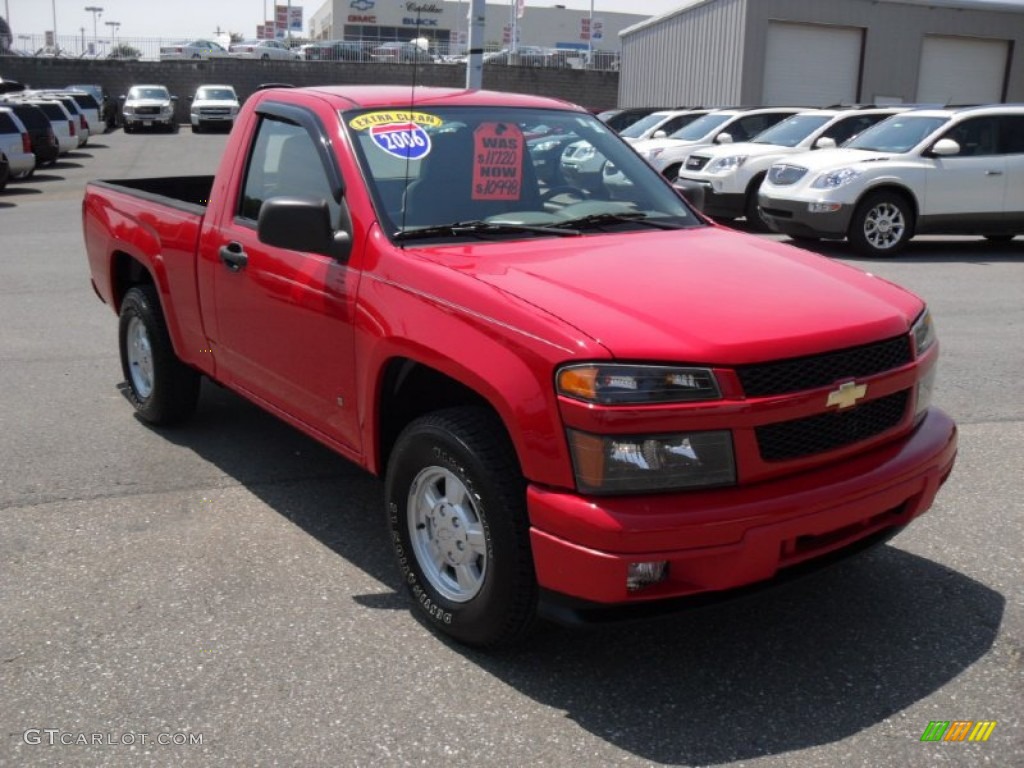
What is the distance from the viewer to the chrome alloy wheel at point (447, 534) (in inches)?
137

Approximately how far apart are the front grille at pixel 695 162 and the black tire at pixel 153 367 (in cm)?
1153

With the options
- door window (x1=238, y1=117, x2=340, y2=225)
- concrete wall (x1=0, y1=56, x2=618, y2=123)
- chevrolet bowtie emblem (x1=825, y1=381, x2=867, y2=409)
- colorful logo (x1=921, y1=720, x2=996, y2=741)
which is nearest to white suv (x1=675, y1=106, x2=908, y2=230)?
door window (x1=238, y1=117, x2=340, y2=225)

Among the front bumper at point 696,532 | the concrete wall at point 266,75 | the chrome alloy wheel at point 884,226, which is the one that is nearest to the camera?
the front bumper at point 696,532

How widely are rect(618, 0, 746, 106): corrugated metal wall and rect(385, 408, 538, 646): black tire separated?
2600 cm

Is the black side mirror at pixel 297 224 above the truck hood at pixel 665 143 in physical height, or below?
below

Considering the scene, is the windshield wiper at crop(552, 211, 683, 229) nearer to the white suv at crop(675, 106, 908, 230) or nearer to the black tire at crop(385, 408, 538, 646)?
the black tire at crop(385, 408, 538, 646)

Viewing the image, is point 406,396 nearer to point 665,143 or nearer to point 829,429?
point 829,429

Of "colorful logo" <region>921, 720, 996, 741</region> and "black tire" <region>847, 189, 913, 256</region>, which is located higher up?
"black tire" <region>847, 189, 913, 256</region>

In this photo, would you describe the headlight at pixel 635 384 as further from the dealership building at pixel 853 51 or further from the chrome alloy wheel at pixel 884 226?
the dealership building at pixel 853 51

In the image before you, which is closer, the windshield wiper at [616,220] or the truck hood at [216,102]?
the windshield wiper at [616,220]

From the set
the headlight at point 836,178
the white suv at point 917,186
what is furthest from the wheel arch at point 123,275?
the headlight at point 836,178

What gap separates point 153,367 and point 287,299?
5.94 ft

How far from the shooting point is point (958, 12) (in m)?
28.9

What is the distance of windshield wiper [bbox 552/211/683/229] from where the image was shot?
14.1 ft
